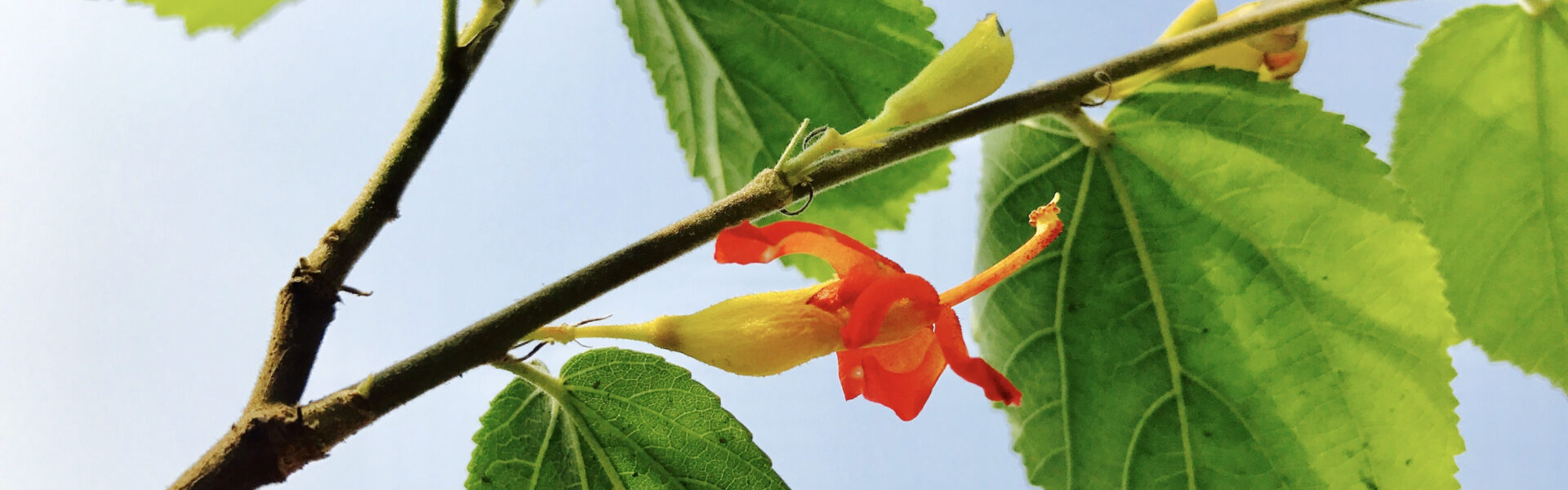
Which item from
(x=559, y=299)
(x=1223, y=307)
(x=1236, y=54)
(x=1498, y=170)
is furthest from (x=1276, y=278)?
(x=559, y=299)

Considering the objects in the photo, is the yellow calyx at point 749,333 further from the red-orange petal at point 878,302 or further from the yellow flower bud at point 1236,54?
the yellow flower bud at point 1236,54

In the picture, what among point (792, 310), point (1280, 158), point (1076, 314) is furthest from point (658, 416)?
point (1280, 158)

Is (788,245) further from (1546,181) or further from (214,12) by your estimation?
(1546,181)

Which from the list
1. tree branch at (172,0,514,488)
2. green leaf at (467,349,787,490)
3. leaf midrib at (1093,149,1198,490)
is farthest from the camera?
leaf midrib at (1093,149,1198,490)

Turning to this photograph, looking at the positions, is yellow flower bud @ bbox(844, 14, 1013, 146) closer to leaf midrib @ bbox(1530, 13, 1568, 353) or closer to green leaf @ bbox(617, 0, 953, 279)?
green leaf @ bbox(617, 0, 953, 279)

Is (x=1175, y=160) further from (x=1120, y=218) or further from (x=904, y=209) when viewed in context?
(x=904, y=209)

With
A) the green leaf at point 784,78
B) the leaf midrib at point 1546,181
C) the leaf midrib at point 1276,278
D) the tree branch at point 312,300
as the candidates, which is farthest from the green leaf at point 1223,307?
the tree branch at point 312,300

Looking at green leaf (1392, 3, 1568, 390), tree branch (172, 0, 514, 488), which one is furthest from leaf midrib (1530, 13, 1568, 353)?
tree branch (172, 0, 514, 488)
